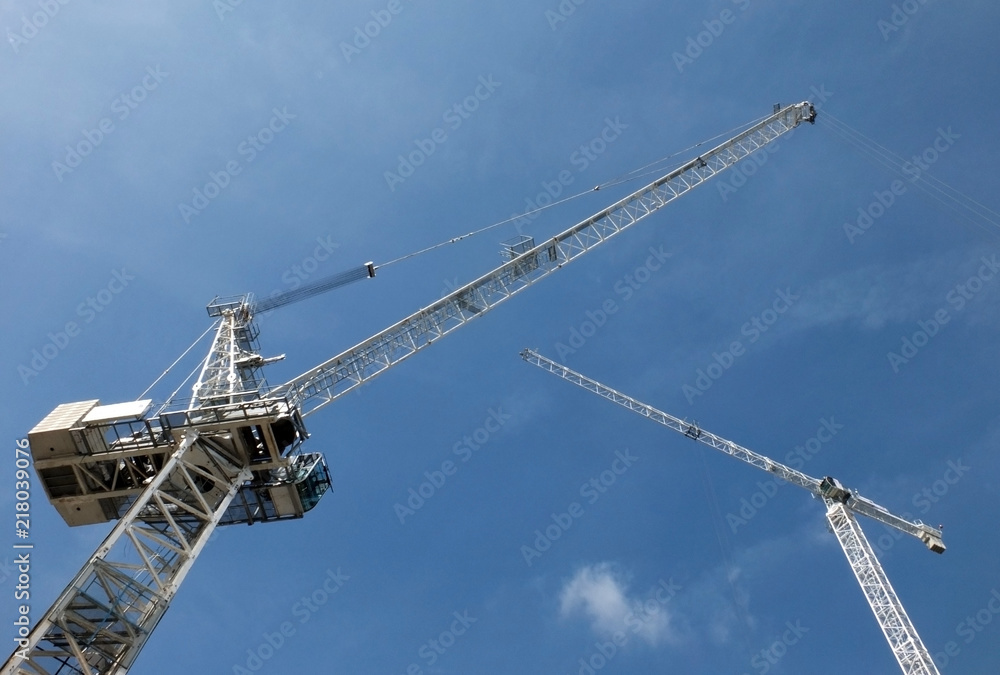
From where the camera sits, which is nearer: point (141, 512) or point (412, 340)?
point (141, 512)

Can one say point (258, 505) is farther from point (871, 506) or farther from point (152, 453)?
point (871, 506)

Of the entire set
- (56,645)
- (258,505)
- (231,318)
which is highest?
(231,318)

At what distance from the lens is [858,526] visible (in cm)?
6975

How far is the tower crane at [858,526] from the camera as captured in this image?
60.5 meters

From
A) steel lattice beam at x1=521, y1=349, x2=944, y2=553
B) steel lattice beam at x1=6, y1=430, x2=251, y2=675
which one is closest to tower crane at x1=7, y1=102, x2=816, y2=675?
steel lattice beam at x1=6, y1=430, x2=251, y2=675

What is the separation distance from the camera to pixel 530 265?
56219 millimetres

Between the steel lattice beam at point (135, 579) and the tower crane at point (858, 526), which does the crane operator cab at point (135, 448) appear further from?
the tower crane at point (858, 526)

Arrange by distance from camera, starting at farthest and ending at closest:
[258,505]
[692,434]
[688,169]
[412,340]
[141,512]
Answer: [692,434] → [688,169] → [412,340] → [258,505] → [141,512]

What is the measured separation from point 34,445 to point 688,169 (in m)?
51.7

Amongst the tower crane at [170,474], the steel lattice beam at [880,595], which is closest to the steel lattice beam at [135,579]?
the tower crane at [170,474]

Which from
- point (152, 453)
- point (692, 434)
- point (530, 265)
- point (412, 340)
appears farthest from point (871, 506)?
point (152, 453)

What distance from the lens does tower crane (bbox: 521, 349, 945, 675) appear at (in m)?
60.5

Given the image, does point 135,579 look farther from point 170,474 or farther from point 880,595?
point 880,595

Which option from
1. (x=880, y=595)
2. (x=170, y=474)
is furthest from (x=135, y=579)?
(x=880, y=595)
